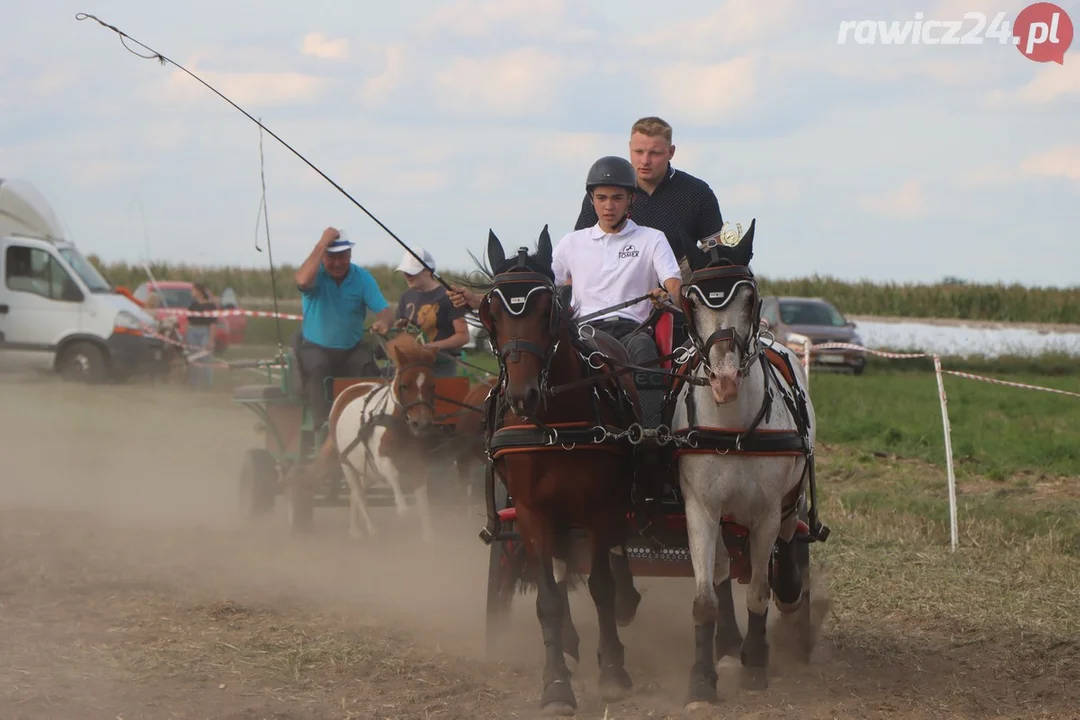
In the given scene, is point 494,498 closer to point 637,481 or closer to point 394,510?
point 637,481

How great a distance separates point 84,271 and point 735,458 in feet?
63.2

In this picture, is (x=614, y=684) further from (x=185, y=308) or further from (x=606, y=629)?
(x=185, y=308)

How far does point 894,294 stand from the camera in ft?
129

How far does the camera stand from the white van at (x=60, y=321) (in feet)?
72.5

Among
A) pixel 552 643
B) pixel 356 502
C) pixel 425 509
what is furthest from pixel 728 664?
pixel 356 502

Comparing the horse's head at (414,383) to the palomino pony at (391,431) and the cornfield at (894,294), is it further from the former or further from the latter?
the cornfield at (894,294)

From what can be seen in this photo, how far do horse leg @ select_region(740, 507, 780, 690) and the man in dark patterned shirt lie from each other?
1600 mm

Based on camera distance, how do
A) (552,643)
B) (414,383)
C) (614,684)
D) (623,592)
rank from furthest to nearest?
(414,383) < (623,592) < (614,684) < (552,643)

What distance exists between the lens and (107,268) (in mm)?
42438

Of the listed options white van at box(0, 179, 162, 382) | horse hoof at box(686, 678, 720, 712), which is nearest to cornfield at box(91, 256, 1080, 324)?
white van at box(0, 179, 162, 382)

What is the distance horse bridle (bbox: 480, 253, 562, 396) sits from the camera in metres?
5.46

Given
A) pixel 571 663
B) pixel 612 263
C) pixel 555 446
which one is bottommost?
pixel 571 663

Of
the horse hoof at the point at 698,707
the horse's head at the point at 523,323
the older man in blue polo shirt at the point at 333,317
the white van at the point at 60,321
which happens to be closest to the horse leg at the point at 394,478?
the older man in blue polo shirt at the point at 333,317

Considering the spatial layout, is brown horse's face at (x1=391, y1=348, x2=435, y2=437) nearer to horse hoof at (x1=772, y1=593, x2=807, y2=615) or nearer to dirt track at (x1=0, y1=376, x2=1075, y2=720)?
dirt track at (x1=0, y1=376, x2=1075, y2=720)
